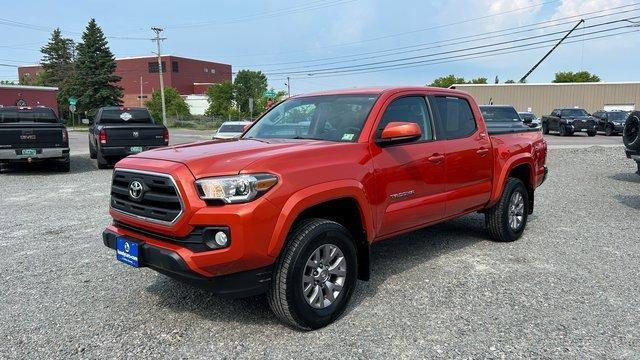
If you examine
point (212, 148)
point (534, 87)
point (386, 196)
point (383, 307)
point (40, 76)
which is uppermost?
point (40, 76)

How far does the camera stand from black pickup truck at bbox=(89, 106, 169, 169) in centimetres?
1361

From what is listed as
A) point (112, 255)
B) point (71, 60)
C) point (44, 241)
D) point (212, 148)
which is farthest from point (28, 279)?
point (71, 60)

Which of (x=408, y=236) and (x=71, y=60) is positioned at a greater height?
(x=71, y=60)

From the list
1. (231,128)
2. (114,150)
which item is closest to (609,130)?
(231,128)

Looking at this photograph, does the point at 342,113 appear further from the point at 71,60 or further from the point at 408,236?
the point at 71,60

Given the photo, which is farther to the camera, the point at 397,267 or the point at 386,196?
the point at 397,267

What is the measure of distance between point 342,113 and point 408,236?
99.1 inches

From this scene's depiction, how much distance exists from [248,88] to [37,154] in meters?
69.7

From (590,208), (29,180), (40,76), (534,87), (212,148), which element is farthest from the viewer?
(40,76)

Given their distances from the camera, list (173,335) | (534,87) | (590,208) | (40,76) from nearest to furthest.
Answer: (173,335) → (590,208) → (534,87) → (40,76)

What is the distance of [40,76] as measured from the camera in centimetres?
8012

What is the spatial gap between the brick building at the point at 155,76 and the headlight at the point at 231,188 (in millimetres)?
88807

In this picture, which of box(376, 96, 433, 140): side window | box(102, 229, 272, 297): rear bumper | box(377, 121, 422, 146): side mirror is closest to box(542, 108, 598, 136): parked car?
box(376, 96, 433, 140): side window

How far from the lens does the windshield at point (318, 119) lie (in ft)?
14.1
